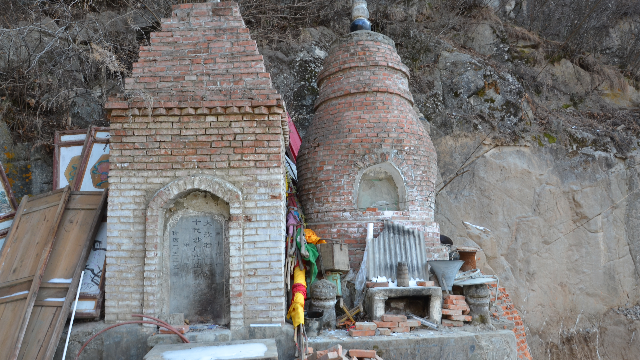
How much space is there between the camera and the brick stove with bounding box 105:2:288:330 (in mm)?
5094

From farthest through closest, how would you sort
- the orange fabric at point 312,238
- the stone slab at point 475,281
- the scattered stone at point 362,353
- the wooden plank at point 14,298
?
the orange fabric at point 312,238
the stone slab at point 475,281
the wooden plank at point 14,298
the scattered stone at point 362,353

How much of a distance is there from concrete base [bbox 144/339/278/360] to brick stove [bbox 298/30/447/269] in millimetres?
2310

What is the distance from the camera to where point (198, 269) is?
210 inches

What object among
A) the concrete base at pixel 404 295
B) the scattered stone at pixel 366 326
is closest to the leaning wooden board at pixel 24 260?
the scattered stone at pixel 366 326

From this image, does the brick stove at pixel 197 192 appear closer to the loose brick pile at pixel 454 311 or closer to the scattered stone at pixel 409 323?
the scattered stone at pixel 409 323

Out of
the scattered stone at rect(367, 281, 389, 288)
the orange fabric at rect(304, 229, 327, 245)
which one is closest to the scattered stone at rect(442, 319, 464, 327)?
the scattered stone at rect(367, 281, 389, 288)

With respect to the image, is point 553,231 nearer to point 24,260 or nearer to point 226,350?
point 226,350

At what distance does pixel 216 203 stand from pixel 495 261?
719 centimetres

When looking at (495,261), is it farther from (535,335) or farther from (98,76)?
(98,76)

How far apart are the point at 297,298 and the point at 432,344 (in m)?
1.67

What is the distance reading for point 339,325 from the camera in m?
5.75

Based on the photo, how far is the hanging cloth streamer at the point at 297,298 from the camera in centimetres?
521

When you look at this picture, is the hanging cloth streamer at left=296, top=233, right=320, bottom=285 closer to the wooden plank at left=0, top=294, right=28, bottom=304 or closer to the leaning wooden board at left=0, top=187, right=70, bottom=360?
the leaning wooden board at left=0, top=187, right=70, bottom=360

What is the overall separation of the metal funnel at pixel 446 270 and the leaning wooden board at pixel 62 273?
14.7 ft
